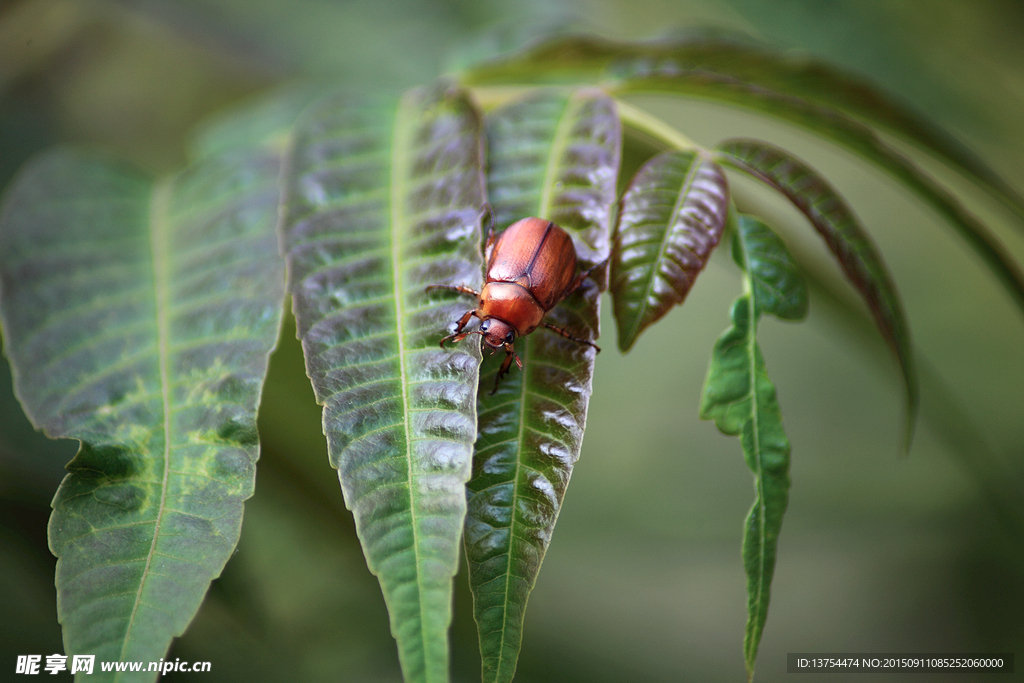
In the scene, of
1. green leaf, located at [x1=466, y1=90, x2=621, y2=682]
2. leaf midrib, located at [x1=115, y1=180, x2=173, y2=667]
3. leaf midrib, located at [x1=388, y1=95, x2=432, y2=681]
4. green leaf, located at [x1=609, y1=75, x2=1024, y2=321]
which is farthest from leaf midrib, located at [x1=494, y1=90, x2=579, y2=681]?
leaf midrib, located at [x1=115, y1=180, x2=173, y2=667]

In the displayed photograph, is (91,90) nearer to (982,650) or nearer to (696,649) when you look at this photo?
(696,649)

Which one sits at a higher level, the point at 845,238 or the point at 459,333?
the point at 845,238

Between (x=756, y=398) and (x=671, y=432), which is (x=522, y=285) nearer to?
(x=756, y=398)

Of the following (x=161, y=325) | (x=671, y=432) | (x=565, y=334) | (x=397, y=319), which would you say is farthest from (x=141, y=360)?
(x=671, y=432)

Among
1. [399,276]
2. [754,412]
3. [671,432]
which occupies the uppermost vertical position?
[671,432]

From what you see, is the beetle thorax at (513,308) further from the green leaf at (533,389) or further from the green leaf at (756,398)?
the green leaf at (756,398)

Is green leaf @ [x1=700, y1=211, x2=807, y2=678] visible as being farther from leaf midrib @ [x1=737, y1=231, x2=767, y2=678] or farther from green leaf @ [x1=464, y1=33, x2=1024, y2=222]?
green leaf @ [x1=464, y1=33, x2=1024, y2=222]
